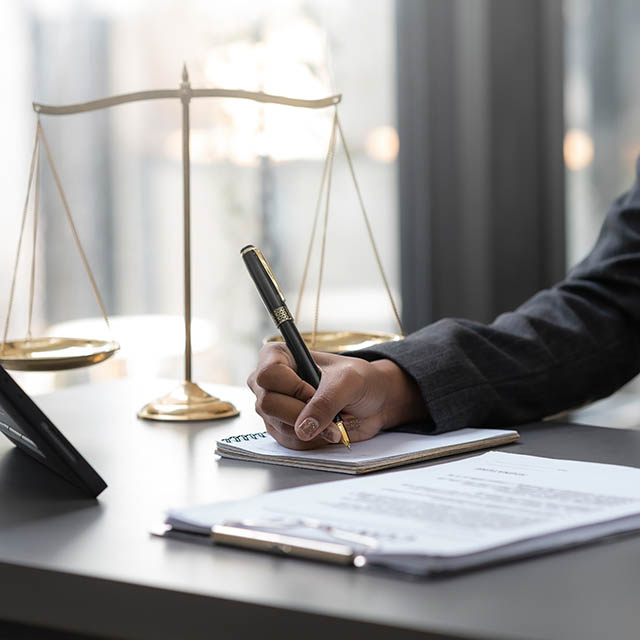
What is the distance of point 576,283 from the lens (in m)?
1.07

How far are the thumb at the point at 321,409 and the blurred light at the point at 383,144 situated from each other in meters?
1.39

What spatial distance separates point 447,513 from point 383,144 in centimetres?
164

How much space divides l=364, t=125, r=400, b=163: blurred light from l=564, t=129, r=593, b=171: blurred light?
39 centimetres

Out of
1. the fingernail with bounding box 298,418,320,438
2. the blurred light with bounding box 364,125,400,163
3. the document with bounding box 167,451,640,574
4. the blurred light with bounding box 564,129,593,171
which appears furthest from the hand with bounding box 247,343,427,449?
the blurred light with bounding box 564,129,593,171

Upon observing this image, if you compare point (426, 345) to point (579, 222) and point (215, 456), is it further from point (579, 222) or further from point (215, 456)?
point (579, 222)

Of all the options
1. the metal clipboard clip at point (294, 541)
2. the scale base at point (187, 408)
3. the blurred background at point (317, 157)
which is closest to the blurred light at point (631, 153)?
the blurred background at point (317, 157)

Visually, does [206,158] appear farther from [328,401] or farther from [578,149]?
[328,401]

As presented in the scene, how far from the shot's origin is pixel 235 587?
488mm

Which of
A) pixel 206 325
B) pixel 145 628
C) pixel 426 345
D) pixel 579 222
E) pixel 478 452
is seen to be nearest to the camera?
pixel 145 628

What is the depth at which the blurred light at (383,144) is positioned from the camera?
2.12 metres

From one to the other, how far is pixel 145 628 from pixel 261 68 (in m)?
1.65

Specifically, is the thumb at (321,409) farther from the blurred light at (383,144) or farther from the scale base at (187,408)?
the blurred light at (383,144)

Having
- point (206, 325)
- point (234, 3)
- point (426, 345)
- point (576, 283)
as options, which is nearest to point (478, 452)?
point (426, 345)

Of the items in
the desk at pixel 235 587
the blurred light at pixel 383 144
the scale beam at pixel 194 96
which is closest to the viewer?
the desk at pixel 235 587
